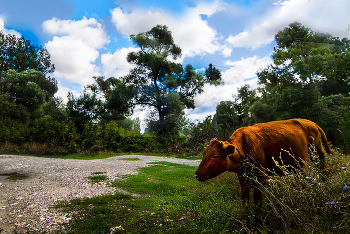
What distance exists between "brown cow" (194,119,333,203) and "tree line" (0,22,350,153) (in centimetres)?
1196

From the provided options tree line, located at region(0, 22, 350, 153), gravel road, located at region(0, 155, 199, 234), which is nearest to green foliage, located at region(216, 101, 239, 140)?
tree line, located at region(0, 22, 350, 153)

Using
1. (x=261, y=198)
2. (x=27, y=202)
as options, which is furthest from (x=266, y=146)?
(x=27, y=202)

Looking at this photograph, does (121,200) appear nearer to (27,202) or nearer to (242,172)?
(27,202)

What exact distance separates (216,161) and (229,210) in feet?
3.77

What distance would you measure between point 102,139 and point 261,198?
16.0 metres

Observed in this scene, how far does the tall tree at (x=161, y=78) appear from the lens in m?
23.2

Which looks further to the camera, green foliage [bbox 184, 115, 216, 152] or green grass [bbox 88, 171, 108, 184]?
green foliage [bbox 184, 115, 216, 152]

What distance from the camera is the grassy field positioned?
8.22 feet

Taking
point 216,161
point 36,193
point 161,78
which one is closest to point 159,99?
point 161,78

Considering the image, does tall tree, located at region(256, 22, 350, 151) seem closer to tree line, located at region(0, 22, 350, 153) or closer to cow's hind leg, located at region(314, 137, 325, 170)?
tree line, located at region(0, 22, 350, 153)

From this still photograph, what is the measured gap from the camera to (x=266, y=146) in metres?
3.56

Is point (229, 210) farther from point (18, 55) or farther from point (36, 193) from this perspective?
point (18, 55)

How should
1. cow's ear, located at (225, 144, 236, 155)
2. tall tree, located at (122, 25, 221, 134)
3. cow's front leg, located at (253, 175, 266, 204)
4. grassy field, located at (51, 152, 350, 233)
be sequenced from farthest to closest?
tall tree, located at (122, 25, 221, 134)
cow's front leg, located at (253, 175, 266, 204)
cow's ear, located at (225, 144, 236, 155)
grassy field, located at (51, 152, 350, 233)

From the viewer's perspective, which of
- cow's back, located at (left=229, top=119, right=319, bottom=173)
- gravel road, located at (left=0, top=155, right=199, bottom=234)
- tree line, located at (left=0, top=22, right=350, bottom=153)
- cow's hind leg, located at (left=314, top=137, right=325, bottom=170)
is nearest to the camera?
cow's back, located at (left=229, top=119, right=319, bottom=173)
